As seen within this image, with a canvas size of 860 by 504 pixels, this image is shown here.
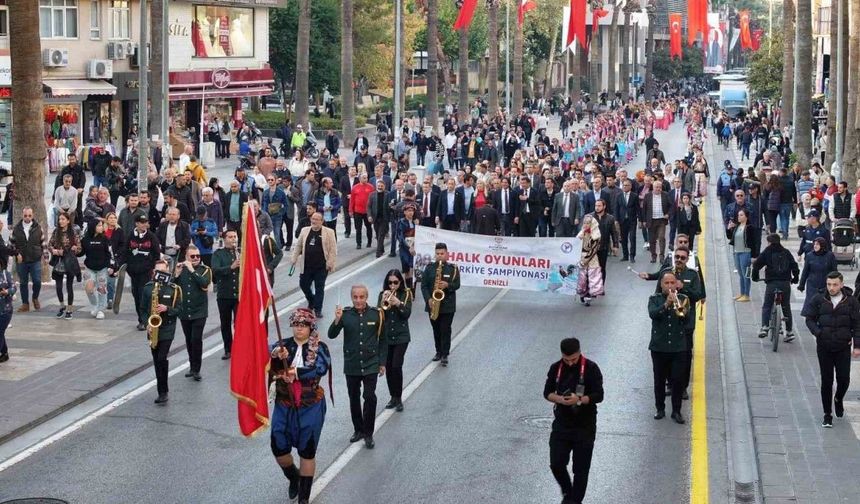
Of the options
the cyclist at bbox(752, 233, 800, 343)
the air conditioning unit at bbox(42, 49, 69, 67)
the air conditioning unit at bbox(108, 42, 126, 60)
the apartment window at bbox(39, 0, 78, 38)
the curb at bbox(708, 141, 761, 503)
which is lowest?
the curb at bbox(708, 141, 761, 503)

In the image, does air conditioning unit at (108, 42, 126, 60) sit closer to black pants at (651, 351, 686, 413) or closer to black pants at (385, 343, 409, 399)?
black pants at (385, 343, 409, 399)

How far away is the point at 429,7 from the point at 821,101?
739 inches

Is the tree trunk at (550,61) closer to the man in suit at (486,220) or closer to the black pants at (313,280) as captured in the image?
the man in suit at (486,220)

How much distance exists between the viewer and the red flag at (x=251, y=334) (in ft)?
39.3

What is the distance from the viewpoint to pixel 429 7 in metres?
66.9

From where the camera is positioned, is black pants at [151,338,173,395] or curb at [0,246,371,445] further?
black pants at [151,338,173,395]

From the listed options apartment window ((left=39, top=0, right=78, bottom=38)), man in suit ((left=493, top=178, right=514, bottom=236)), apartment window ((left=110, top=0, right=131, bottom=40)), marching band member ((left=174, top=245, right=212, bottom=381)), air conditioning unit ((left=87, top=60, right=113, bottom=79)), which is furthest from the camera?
apartment window ((left=110, top=0, right=131, bottom=40))

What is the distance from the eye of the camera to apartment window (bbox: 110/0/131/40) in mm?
56844

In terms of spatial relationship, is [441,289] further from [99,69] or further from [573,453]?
[99,69]

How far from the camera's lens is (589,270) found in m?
23.6

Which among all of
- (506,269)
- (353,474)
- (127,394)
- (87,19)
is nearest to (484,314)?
(506,269)

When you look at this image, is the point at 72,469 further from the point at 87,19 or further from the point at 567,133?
the point at 567,133

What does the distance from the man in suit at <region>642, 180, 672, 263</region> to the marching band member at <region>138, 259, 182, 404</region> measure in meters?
13.4

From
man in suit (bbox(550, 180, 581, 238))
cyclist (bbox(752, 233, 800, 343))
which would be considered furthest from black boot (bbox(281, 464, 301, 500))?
man in suit (bbox(550, 180, 581, 238))
